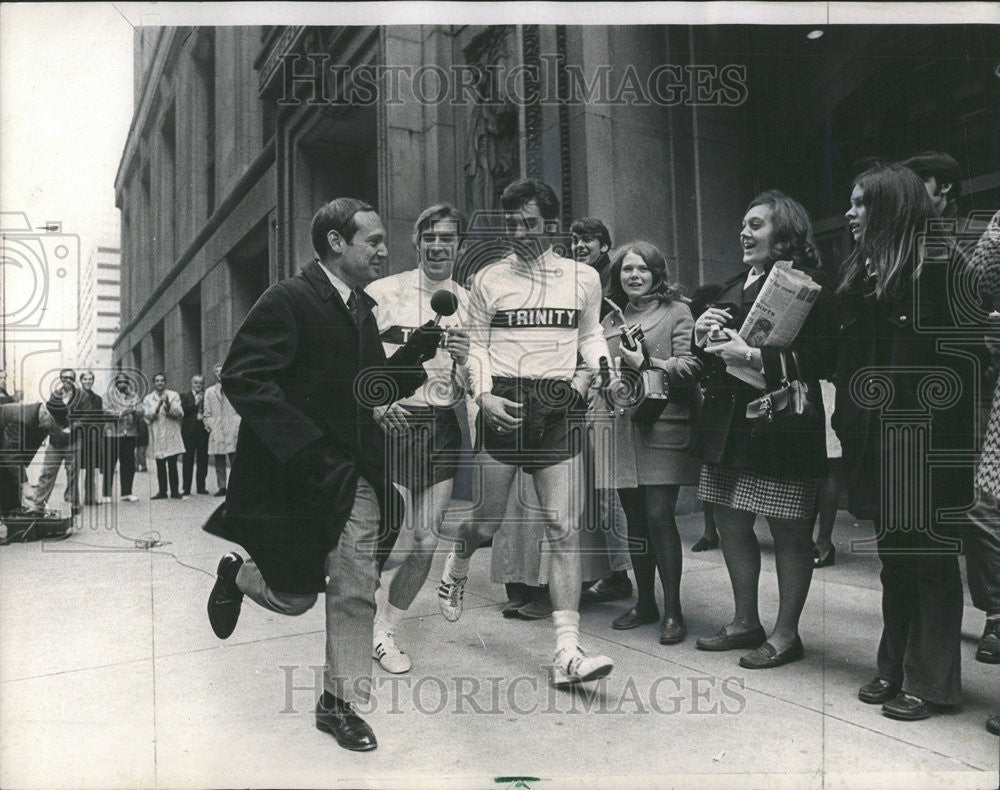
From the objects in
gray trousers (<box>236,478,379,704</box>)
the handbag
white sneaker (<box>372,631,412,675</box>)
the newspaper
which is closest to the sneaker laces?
white sneaker (<box>372,631,412,675</box>)

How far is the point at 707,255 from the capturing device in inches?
139

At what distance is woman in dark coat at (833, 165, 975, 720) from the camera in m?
2.81

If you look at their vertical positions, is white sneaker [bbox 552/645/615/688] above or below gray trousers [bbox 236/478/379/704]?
below

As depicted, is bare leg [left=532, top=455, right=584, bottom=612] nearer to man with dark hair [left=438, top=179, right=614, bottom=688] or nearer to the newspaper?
man with dark hair [left=438, top=179, right=614, bottom=688]

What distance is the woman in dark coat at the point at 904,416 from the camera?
2.81m

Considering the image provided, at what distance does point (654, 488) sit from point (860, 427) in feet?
3.00

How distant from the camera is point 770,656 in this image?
3.14 m

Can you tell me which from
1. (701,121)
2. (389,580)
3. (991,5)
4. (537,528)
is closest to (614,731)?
(537,528)

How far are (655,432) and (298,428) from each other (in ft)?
5.28

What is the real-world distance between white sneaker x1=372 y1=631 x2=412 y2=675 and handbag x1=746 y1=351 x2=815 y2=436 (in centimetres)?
176

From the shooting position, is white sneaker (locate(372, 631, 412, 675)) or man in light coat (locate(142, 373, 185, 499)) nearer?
white sneaker (locate(372, 631, 412, 675))

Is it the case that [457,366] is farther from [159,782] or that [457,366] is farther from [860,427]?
[159,782]

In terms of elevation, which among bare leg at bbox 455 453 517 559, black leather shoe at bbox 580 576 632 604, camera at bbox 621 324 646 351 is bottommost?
black leather shoe at bbox 580 576 632 604

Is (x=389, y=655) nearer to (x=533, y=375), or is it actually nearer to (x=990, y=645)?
(x=533, y=375)
